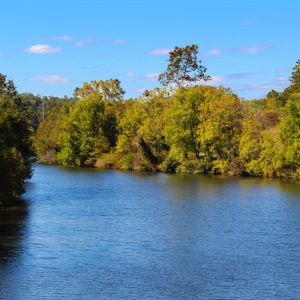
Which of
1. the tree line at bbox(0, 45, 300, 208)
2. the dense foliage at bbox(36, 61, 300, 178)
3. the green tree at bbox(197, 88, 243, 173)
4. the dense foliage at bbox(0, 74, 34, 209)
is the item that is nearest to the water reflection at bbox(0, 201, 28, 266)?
the dense foliage at bbox(0, 74, 34, 209)

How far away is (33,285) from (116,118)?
303 feet

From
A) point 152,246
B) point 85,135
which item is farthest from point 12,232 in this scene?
point 85,135

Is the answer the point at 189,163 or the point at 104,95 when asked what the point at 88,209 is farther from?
the point at 104,95

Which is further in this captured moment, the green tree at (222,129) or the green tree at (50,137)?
the green tree at (50,137)

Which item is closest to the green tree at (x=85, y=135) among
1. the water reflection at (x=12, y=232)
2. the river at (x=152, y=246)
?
the river at (x=152, y=246)

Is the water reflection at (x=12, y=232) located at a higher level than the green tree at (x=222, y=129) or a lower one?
lower

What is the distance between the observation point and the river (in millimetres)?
26828

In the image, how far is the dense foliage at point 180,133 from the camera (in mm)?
86375

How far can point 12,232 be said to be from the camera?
38781mm

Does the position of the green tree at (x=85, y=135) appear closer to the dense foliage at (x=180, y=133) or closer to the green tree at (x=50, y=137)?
the dense foliage at (x=180, y=133)

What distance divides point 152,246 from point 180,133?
208 ft

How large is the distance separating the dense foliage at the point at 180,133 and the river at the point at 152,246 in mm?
24181

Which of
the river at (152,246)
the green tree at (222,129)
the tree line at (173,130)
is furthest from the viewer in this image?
the green tree at (222,129)

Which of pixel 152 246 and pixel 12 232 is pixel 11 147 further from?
pixel 152 246
